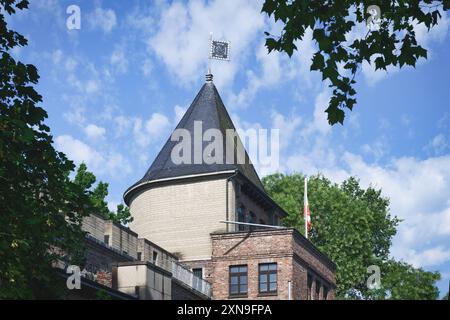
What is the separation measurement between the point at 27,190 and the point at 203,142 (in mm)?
35687

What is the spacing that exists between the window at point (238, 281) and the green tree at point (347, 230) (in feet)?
51.1

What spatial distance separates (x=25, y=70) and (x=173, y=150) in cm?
3573

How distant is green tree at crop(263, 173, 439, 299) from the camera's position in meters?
62.9

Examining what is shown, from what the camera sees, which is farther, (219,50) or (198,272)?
(219,50)

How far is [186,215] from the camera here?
50531 mm

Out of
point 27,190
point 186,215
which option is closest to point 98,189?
point 186,215

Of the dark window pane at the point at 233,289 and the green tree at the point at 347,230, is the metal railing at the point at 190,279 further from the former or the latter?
the green tree at the point at 347,230

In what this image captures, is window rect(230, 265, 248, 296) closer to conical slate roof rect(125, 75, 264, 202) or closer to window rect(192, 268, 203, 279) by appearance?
window rect(192, 268, 203, 279)

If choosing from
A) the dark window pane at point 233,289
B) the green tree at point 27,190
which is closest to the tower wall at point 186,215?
the dark window pane at point 233,289

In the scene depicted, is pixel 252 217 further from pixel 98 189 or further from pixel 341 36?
pixel 341 36

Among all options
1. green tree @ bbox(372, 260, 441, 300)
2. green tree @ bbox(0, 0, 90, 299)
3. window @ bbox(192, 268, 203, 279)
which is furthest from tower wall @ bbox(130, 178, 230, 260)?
green tree @ bbox(0, 0, 90, 299)

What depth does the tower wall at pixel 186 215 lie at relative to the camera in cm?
4956
